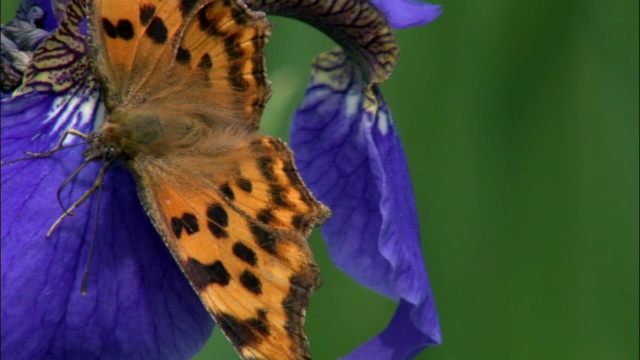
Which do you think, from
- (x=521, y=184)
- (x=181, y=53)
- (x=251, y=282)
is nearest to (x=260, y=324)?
(x=251, y=282)

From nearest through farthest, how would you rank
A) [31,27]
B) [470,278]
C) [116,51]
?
[116,51] < [31,27] < [470,278]

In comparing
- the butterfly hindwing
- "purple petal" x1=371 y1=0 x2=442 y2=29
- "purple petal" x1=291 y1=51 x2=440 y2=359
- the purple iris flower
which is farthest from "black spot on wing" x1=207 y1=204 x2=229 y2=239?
"purple petal" x1=371 y1=0 x2=442 y2=29

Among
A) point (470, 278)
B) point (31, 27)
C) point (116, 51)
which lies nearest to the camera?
point (116, 51)

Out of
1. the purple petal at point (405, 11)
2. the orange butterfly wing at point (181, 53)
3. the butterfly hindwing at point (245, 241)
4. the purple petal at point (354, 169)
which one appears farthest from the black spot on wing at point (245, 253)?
the purple petal at point (405, 11)

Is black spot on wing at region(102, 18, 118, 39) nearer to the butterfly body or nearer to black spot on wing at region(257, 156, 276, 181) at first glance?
the butterfly body

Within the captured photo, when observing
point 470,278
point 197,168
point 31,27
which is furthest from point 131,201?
point 470,278

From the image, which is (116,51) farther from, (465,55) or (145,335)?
(465,55)

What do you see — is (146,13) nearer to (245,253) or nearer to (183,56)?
(183,56)

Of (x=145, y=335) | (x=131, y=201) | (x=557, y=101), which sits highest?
(x=557, y=101)
